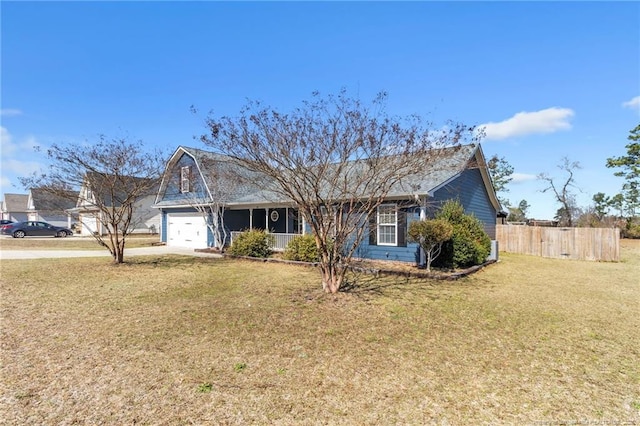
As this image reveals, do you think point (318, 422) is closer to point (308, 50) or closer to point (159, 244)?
point (308, 50)

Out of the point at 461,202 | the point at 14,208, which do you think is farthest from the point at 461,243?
the point at 14,208

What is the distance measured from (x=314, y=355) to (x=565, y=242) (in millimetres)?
16208

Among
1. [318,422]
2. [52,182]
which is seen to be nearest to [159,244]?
[52,182]

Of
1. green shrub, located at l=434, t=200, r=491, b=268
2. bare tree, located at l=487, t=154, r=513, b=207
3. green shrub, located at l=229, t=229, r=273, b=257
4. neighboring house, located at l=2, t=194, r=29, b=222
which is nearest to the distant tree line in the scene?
bare tree, located at l=487, t=154, r=513, b=207

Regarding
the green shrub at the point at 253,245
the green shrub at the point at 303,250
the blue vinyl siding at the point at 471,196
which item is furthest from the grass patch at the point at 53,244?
the blue vinyl siding at the point at 471,196

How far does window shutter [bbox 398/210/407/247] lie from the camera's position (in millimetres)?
12277

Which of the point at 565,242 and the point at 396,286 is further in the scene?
the point at 565,242

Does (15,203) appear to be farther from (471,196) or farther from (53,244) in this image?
(471,196)

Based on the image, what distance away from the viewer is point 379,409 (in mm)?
2984

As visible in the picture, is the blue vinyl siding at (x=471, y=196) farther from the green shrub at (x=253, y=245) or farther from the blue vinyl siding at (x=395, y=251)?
the green shrub at (x=253, y=245)

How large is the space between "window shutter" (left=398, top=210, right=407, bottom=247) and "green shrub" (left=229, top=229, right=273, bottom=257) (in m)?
5.51

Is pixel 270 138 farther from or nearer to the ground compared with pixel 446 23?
nearer to the ground

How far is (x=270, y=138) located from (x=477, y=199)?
13.1m

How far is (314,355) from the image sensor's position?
416 centimetres
